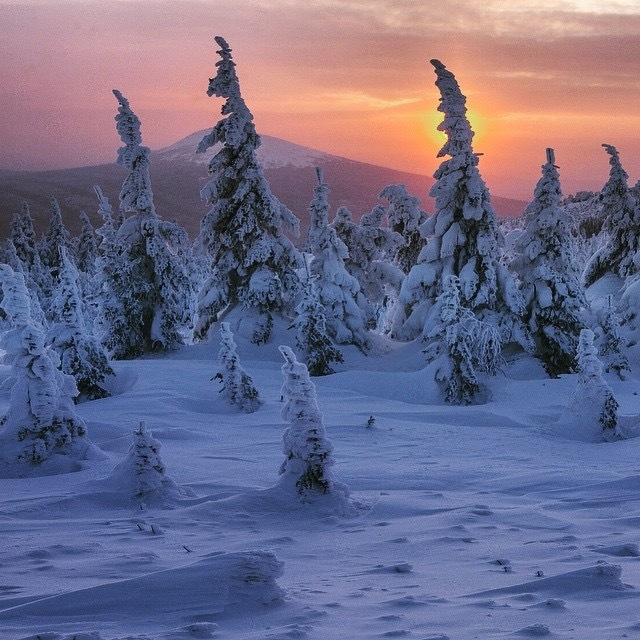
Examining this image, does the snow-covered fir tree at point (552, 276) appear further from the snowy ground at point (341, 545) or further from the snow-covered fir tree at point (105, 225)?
the snow-covered fir tree at point (105, 225)

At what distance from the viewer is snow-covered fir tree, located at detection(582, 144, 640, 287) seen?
3306 cm

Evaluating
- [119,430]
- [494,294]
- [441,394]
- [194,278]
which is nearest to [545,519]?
[119,430]

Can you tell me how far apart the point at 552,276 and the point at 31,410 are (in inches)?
743

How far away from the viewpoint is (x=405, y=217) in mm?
34094

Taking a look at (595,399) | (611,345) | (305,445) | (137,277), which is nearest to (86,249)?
(137,277)

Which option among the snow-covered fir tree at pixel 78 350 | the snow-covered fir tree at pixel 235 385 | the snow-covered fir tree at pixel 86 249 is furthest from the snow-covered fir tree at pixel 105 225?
the snow-covered fir tree at pixel 86 249

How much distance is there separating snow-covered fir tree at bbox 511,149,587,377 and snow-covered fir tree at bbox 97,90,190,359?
12.6 meters

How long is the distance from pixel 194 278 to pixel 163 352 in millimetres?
42020

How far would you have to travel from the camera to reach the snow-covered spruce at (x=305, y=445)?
8.45 m

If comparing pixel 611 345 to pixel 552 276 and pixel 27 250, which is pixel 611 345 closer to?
pixel 552 276

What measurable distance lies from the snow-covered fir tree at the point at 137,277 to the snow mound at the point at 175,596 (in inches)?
920

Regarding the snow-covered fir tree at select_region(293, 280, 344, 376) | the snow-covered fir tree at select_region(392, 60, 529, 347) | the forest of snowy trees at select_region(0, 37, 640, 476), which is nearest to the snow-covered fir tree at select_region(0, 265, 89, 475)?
the forest of snowy trees at select_region(0, 37, 640, 476)

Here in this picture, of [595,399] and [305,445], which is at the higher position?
[305,445]

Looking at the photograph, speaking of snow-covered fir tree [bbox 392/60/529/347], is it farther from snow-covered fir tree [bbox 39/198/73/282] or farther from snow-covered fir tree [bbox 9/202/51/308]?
snow-covered fir tree [bbox 39/198/73/282]
